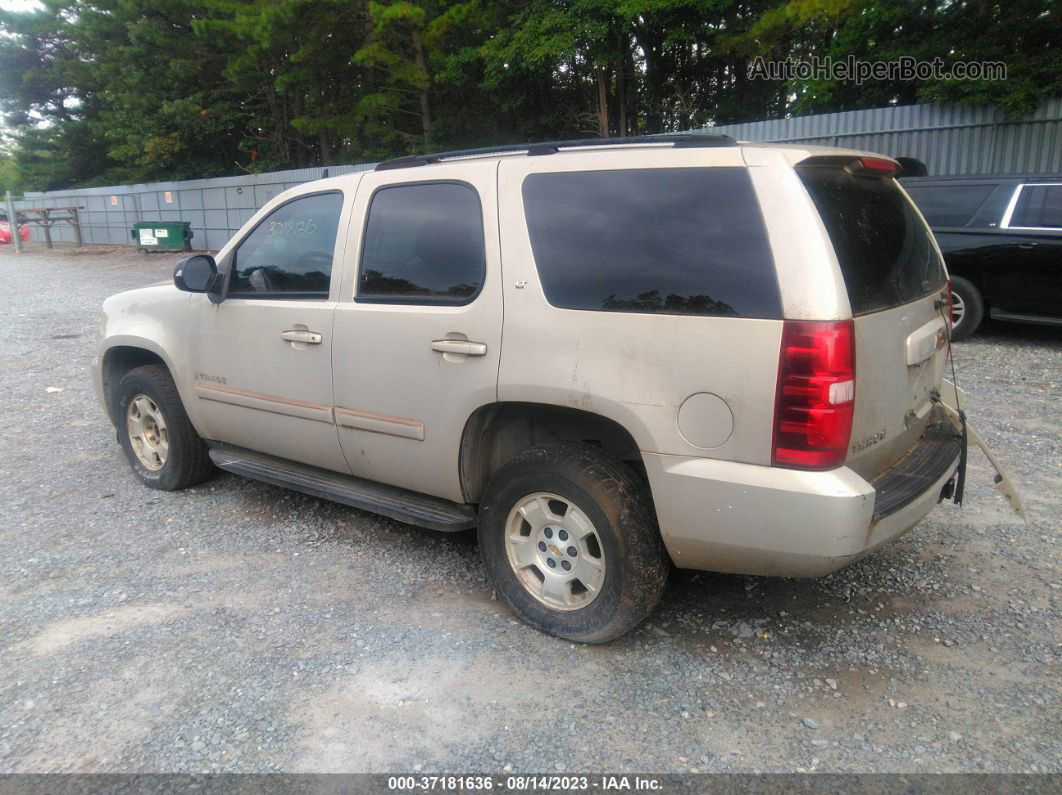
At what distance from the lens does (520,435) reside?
12.2ft

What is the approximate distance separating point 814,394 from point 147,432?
4178 millimetres

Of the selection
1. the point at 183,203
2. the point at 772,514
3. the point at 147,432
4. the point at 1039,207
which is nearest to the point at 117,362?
the point at 147,432

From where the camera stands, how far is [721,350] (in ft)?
9.40

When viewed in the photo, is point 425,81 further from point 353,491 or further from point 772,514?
point 772,514

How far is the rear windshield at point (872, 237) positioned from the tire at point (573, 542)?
1.08 m

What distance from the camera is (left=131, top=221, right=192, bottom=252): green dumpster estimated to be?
25.9m

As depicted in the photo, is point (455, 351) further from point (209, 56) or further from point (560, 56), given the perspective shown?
point (209, 56)

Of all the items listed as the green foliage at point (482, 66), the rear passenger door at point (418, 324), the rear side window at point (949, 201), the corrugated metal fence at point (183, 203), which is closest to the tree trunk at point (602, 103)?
the green foliage at point (482, 66)

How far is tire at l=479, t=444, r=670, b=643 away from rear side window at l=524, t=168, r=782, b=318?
0.65 metres

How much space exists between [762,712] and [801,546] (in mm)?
623

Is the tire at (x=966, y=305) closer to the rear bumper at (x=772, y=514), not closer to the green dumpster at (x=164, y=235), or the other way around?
the rear bumper at (x=772, y=514)


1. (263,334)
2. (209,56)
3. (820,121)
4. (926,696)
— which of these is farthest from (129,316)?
(209,56)

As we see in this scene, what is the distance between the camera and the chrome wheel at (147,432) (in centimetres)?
517

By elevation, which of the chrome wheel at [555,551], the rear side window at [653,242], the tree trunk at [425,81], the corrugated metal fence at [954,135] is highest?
the tree trunk at [425,81]
